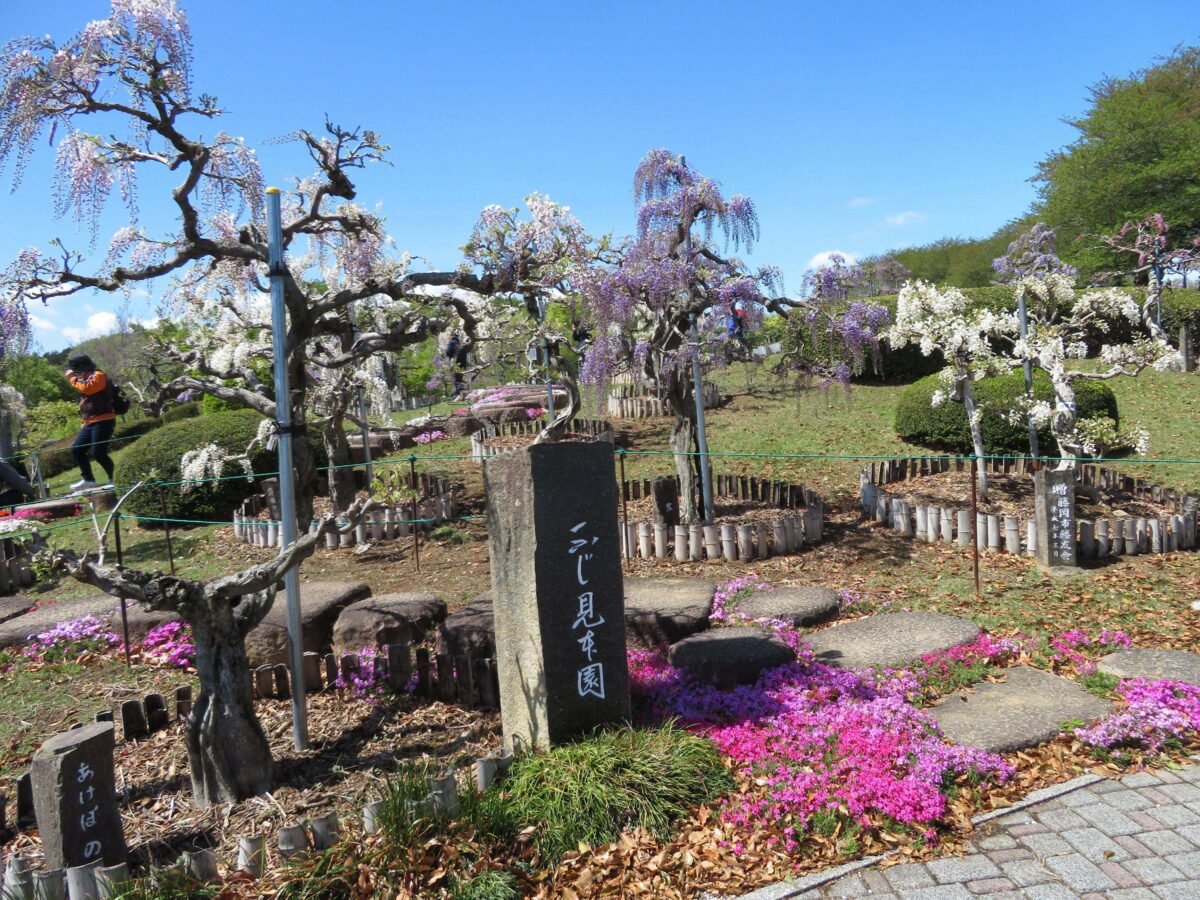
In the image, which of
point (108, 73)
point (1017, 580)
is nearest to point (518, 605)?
point (108, 73)

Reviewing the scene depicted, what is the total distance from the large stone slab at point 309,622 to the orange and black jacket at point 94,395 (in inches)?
204

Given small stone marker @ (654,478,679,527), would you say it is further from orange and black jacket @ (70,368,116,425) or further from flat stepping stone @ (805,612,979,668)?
orange and black jacket @ (70,368,116,425)

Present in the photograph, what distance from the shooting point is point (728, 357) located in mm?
9617

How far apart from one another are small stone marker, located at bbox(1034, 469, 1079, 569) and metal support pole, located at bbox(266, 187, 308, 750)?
6.57 meters

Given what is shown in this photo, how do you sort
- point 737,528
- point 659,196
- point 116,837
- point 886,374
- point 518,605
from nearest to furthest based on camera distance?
point 116,837 → point 518,605 → point 737,528 → point 659,196 → point 886,374

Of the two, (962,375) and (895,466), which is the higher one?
(962,375)

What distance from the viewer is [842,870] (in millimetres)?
3348

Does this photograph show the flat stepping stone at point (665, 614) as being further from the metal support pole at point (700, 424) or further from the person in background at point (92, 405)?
the person in background at point (92, 405)

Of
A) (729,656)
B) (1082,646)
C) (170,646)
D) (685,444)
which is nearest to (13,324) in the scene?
(170,646)

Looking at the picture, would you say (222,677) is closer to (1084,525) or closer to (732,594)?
(732,594)

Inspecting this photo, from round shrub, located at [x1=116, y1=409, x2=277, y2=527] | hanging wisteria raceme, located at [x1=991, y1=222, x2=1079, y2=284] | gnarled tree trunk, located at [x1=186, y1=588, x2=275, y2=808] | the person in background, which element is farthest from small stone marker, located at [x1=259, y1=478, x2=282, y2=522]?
hanging wisteria raceme, located at [x1=991, y1=222, x2=1079, y2=284]

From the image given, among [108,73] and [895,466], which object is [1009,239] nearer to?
[895,466]

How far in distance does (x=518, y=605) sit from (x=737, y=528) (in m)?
4.54

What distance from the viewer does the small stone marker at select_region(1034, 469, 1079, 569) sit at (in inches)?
286
